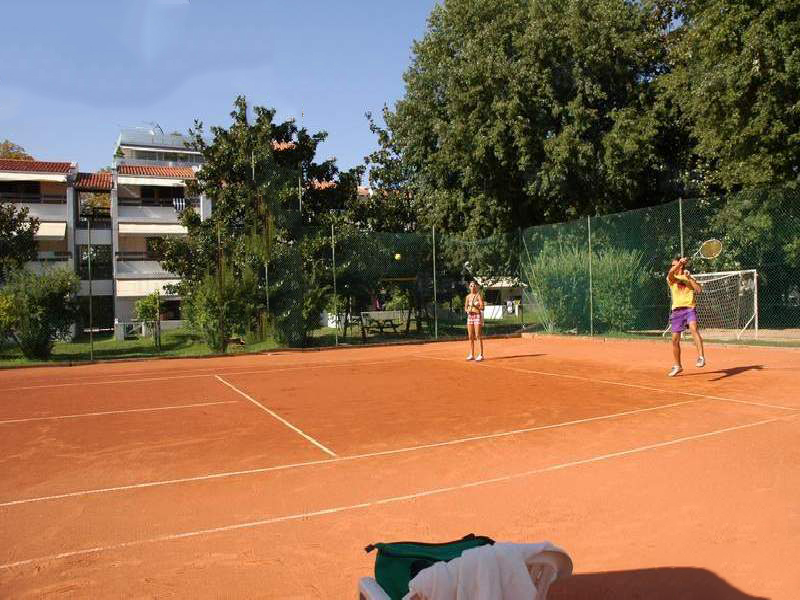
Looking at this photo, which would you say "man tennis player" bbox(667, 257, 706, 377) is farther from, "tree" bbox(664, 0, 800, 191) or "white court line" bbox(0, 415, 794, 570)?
"tree" bbox(664, 0, 800, 191)

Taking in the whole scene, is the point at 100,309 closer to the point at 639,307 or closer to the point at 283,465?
the point at 639,307

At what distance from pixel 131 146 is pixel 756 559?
6610cm

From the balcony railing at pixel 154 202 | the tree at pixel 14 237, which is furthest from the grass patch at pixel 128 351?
the balcony railing at pixel 154 202

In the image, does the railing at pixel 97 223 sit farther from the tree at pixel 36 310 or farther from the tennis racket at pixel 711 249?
the tennis racket at pixel 711 249

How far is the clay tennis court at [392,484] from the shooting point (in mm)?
3459

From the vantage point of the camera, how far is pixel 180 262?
19859 millimetres

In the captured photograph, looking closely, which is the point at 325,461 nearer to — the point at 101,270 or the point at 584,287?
the point at 584,287

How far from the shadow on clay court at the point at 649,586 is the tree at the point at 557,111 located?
53.9 ft

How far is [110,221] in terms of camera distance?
40.3 metres

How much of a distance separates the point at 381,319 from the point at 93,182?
27.2 m

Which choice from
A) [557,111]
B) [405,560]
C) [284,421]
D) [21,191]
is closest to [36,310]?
[284,421]

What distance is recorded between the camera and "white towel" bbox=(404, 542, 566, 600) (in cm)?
199

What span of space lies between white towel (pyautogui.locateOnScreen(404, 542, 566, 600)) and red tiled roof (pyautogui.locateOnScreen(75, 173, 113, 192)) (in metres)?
41.2

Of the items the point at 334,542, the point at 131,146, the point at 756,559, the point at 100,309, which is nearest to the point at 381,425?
the point at 334,542
